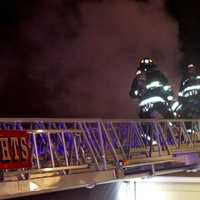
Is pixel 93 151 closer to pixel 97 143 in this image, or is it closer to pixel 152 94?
pixel 97 143

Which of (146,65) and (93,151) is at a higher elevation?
(146,65)

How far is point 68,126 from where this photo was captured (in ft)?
25.6

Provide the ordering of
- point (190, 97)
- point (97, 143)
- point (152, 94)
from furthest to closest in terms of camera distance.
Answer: point (190, 97) < point (152, 94) < point (97, 143)

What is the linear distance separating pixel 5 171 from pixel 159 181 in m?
6.31

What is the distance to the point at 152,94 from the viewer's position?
12.4 meters

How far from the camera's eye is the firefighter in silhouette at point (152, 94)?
12180mm

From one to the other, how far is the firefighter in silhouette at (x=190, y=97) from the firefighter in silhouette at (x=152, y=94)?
2.57 feet

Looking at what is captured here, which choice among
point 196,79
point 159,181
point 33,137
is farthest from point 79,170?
point 196,79

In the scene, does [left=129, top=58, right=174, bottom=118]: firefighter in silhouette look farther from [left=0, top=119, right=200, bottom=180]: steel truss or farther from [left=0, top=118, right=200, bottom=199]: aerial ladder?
[left=0, top=119, right=200, bottom=180]: steel truss

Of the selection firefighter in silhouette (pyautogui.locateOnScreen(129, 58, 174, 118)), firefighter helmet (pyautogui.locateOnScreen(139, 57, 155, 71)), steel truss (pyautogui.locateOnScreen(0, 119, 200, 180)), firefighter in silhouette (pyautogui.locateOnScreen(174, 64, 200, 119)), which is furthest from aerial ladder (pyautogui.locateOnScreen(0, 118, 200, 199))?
firefighter helmet (pyautogui.locateOnScreen(139, 57, 155, 71))

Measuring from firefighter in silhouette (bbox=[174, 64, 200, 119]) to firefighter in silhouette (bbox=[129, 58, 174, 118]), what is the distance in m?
0.78

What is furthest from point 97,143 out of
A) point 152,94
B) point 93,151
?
point 152,94

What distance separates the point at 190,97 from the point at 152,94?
177cm

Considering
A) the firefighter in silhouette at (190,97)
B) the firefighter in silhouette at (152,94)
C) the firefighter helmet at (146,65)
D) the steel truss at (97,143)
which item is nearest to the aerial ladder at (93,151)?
the steel truss at (97,143)
